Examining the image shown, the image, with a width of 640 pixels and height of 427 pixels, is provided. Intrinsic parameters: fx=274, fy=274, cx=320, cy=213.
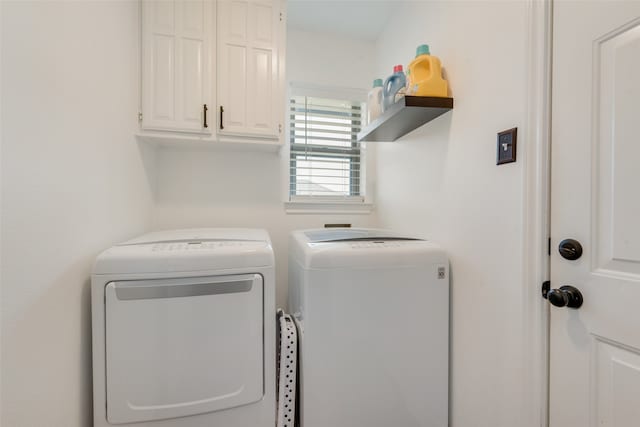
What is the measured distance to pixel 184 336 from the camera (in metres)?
1.03

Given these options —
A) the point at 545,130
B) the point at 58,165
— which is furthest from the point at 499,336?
the point at 58,165

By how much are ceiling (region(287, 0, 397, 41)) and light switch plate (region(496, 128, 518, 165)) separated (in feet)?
4.66

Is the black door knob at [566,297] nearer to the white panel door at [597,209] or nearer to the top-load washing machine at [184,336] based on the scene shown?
the white panel door at [597,209]

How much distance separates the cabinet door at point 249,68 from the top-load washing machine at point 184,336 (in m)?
0.81

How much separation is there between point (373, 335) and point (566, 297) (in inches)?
26.3

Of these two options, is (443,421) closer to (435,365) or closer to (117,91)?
(435,365)

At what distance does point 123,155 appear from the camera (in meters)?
1.33

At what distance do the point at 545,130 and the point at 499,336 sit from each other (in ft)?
2.39

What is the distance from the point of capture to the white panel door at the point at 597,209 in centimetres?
68

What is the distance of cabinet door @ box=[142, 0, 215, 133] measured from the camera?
1.45m

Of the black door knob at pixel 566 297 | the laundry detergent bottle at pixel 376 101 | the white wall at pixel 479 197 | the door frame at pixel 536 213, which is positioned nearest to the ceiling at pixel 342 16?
the white wall at pixel 479 197

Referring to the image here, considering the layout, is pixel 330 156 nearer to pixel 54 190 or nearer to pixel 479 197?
pixel 479 197

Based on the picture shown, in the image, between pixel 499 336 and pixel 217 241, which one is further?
pixel 217 241

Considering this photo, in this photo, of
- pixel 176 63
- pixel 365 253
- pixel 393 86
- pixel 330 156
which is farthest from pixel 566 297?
pixel 176 63
